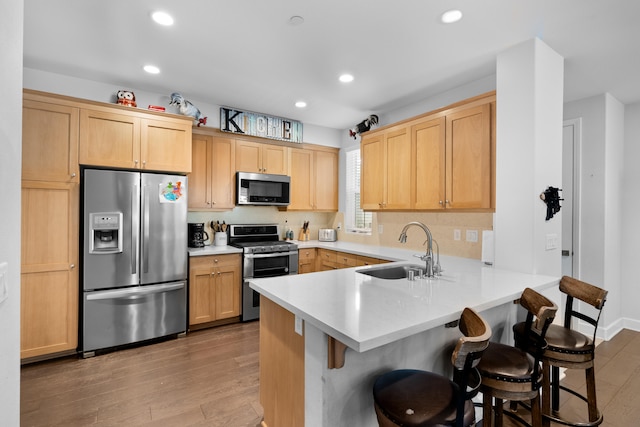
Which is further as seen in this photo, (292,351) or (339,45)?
(339,45)

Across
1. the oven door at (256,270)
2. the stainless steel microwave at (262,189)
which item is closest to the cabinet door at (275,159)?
the stainless steel microwave at (262,189)

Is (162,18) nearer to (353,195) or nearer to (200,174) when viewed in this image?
(200,174)

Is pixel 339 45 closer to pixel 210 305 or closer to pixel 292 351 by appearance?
pixel 292 351

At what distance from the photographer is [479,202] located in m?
2.70

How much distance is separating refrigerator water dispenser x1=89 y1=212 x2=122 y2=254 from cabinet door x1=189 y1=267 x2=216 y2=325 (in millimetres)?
794

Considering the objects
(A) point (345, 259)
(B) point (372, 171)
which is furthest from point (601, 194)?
(A) point (345, 259)

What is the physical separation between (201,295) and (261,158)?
6.24 feet

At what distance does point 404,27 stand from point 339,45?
0.50m

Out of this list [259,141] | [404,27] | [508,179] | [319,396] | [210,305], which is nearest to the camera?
[319,396]

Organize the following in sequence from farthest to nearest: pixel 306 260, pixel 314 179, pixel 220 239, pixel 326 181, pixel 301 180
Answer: pixel 326 181, pixel 314 179, pixel 301 180, pixel 306 260, pixel 220 239

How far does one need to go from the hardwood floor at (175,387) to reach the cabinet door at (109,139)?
5.95 ft

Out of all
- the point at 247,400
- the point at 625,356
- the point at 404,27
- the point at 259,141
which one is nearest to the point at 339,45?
the point at 404,27

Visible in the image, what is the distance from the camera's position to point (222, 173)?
3.97 m

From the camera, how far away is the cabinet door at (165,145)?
3.15m
